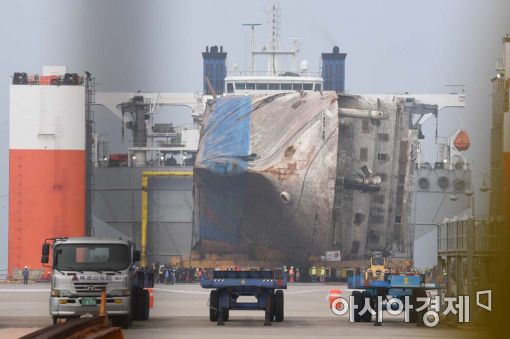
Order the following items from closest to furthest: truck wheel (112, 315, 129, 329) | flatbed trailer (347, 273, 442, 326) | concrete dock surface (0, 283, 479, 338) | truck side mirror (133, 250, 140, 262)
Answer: concrete dock surface (0, 283, 479, 338) → truck wheel (112, 315, 129, 329) → truck side mirror (133, 250, 140, 262) → flatbed trailer (347, 273, 442, 326)

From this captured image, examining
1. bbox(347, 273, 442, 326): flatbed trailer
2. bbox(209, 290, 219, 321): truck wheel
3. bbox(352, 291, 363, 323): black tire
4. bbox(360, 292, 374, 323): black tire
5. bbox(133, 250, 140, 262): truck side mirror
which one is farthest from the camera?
bbox(352, 291, 363, 323): black tire

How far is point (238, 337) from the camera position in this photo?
21.7 metres

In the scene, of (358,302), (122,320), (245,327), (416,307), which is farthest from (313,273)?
(122,320)

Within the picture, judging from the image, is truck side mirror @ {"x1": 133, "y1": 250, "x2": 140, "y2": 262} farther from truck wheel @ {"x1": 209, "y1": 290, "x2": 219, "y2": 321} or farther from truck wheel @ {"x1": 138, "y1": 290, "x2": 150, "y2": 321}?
truck wheel @ {"x1": 209, "y1": 290, "x2": 219, "y2": 321}

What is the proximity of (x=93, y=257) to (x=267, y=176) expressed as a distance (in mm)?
85628

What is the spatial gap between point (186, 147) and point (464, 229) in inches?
4261

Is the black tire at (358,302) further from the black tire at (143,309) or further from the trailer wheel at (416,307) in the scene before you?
the black tire at (143,309)

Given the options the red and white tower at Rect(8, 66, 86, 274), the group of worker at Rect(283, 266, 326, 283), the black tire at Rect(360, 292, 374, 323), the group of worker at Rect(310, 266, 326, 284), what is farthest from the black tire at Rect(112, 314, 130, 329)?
the group of worker at Rect(310, 266, 326, 284)

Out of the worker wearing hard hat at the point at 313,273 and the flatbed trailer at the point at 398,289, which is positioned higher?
the flatbed trailer at the point at 398,289

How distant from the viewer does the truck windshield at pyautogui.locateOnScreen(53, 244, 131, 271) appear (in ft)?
82.4

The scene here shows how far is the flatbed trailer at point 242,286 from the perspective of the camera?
28141 millimetres

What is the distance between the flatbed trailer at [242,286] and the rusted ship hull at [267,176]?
79200mm

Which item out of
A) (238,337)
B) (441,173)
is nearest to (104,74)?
(238,337)

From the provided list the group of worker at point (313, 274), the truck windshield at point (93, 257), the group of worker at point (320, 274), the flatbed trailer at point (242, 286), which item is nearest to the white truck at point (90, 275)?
the truck windshield at point (93, 257)
